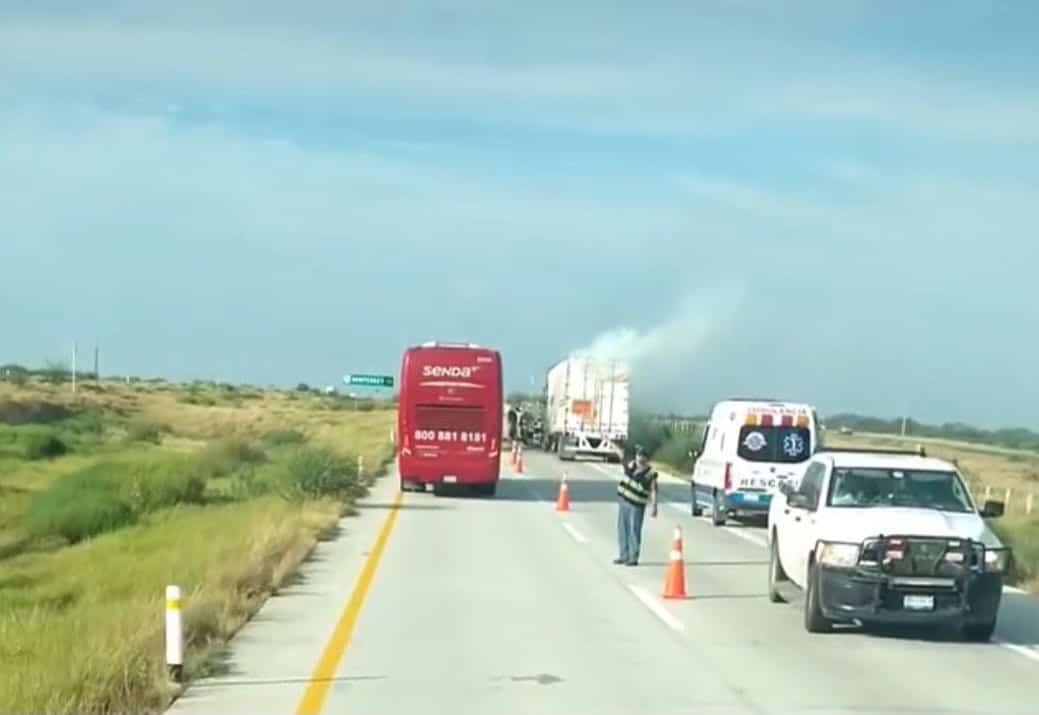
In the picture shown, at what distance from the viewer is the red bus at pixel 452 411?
139 feet

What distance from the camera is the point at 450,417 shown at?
42.6 m

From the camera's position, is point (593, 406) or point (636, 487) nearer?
point (636, 487)

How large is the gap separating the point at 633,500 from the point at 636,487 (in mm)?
289

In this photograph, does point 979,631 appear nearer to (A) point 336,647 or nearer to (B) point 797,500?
(B) point 797,500

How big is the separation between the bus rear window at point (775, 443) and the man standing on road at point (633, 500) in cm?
824

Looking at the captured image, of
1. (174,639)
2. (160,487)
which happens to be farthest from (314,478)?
(174,639)

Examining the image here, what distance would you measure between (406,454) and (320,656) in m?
27.8

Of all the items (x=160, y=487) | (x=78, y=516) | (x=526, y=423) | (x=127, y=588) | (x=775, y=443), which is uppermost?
(x=526, y=423)

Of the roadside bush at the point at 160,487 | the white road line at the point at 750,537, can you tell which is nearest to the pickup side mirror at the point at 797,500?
the white road line at the point at 750,537

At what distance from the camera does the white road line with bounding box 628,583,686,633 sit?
57.8 feet

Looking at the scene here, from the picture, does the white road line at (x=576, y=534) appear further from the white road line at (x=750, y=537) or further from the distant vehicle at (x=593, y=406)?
the distant vehicle at (x=593, y=406)

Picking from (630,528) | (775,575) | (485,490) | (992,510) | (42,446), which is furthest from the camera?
(42,446)

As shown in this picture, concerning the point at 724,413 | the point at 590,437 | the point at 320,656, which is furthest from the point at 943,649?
the point at 590,437

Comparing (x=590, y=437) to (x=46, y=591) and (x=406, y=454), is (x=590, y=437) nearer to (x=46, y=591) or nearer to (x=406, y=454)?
(x=406, y=454)
